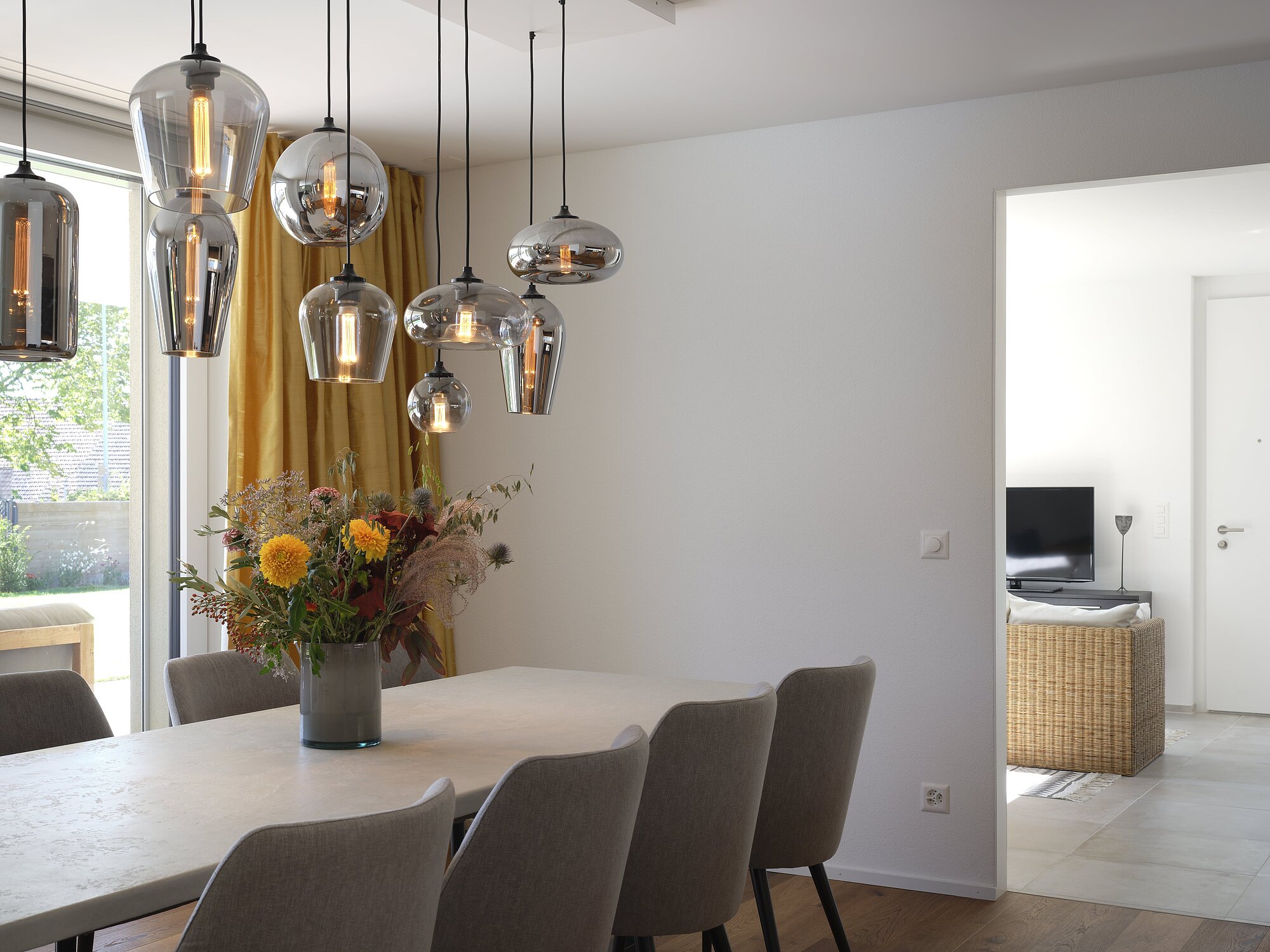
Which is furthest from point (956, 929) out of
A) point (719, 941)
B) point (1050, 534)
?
point (1050, 534)

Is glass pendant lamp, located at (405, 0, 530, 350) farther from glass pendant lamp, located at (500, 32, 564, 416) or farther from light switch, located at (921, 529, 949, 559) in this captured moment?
light switch, located at (921, 529, 949, 559)

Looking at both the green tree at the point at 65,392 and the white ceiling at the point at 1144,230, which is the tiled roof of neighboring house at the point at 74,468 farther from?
the white ceiling at the point at 1144,230

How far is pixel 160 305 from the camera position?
181 centimetres

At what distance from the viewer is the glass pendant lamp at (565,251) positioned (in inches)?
96.5

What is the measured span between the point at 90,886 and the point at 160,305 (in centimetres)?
82

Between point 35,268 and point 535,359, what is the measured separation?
137 cm

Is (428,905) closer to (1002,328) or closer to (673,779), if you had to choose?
(673,779)

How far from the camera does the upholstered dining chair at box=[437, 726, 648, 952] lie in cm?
179

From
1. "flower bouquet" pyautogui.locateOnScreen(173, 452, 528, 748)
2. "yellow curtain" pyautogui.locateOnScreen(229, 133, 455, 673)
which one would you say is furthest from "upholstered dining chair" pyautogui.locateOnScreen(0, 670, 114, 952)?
"yellow curtain" pyautogui.locateOnScreen(229, 133, 455, 673)

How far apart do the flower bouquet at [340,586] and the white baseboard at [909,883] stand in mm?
2025

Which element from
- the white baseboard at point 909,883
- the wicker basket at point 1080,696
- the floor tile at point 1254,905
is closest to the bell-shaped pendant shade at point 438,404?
the white baseboard at point 909,883

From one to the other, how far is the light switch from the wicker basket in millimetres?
2055

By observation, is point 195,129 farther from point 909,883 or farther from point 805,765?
point 909,883

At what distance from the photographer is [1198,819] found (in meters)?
5.02
